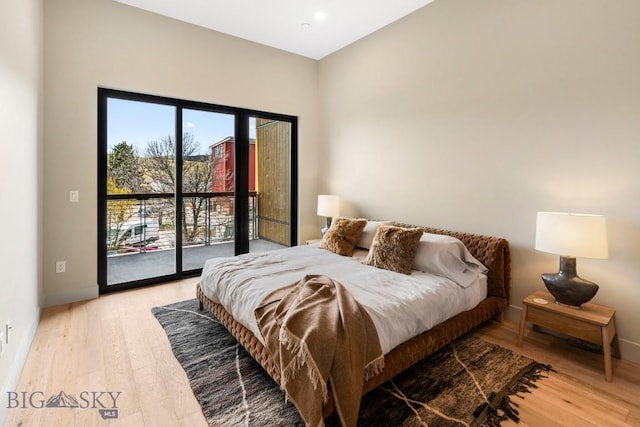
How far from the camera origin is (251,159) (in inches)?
180

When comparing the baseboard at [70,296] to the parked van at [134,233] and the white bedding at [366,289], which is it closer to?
the parked van at [134,233]

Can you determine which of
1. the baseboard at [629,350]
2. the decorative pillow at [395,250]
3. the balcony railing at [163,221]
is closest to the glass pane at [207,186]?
the balcony railing at [163,221]

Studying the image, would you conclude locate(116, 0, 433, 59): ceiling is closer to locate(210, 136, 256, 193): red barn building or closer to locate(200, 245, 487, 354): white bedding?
locate(210, 136, 256, 193): red barn building

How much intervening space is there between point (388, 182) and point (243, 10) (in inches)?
103

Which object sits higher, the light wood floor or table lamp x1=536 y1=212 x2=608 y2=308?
table lamp x1=536 y1=212 x2=608 y2=308

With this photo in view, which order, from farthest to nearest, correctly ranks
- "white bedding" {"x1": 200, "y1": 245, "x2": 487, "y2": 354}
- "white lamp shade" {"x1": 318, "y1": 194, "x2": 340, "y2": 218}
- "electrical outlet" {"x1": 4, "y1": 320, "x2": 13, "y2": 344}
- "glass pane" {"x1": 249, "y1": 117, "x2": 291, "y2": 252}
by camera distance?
"glass pane" {"x1": 249, "y1": 117, "x2": 291, "y2": 252}
"white lamp shade" {"x1": 318, "y1": 194, "x2": 340, "y2": 218}
"white bedding" {"x1": 200, "y1": 245, "x2": 487, "y2": 354}
"electrical outlet" {"x1": 4, "y1": 320, "x2": 13, "y2": 344}

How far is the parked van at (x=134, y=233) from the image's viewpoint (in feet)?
12.1

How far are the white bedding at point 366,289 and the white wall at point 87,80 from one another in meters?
1.67

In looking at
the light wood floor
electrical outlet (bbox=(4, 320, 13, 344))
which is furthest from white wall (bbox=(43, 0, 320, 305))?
electrical outlet (bbox=(4, 320, 13, 344))

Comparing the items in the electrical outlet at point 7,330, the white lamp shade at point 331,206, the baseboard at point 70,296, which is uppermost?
the white lamp shade at point 331,206

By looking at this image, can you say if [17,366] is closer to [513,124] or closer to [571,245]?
[571,245]

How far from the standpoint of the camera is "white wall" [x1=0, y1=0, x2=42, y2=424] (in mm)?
1830

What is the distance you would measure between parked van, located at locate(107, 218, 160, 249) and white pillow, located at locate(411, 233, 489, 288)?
10.3 feet

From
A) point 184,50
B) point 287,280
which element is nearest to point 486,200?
point 287,280
